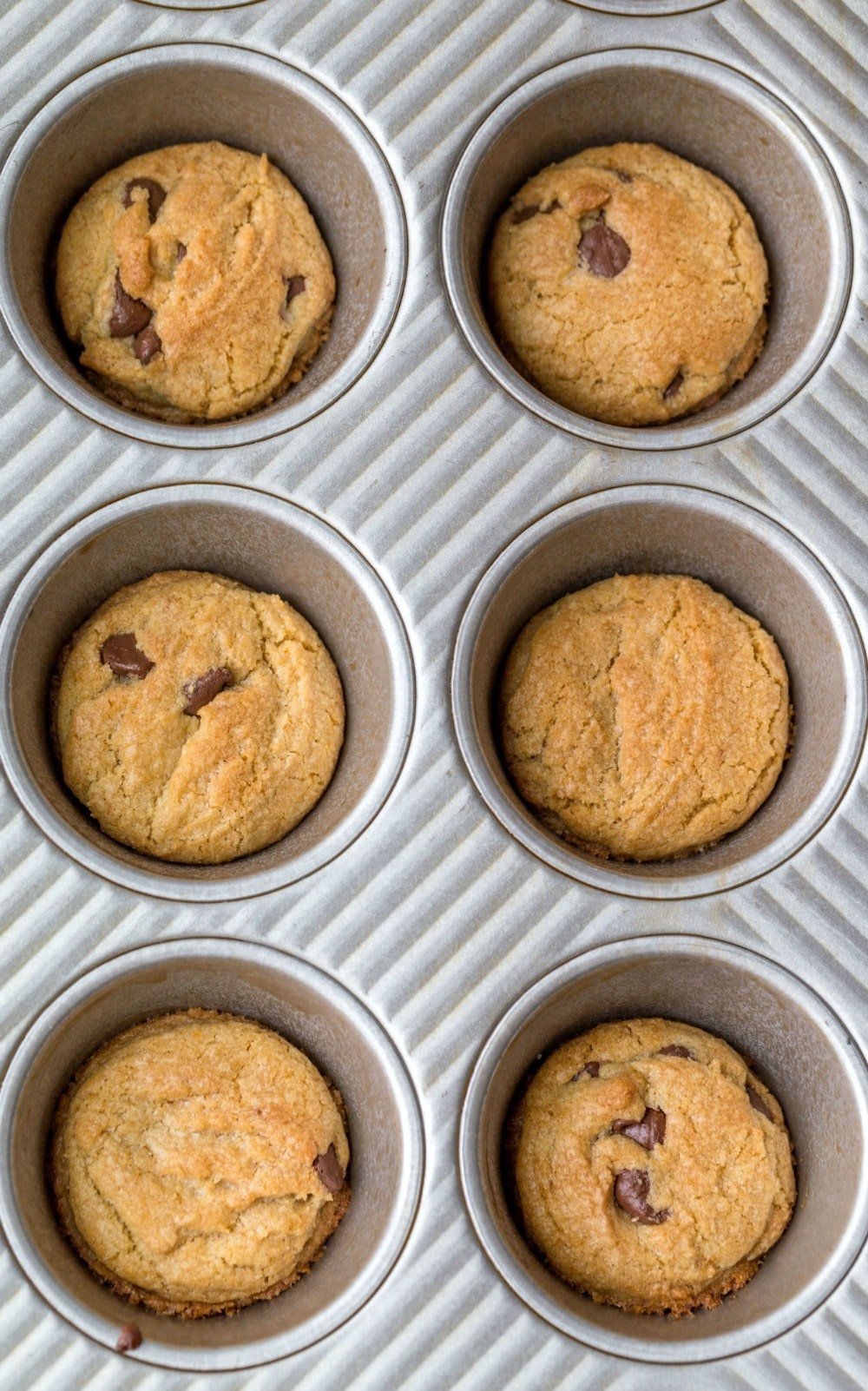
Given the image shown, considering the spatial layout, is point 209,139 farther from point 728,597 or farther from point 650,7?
point 728,597

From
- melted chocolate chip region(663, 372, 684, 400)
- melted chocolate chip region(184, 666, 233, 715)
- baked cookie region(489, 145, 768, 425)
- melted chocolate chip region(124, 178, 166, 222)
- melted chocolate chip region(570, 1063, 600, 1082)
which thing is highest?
melted chocolate chip region(124, 178, 166, 222)

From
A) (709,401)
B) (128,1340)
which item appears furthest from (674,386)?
(128,1340)

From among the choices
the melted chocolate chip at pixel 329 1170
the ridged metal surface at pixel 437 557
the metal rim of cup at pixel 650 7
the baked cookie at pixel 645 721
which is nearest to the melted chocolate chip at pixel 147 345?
the ridged metal surface at pixel 437 557

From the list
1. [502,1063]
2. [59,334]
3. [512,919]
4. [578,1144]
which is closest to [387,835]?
[512,919]

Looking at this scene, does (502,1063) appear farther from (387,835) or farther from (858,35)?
(858,35)

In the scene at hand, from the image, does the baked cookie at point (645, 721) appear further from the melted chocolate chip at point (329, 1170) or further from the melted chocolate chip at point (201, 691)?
the melted chocolate chip at point (329, 1170)

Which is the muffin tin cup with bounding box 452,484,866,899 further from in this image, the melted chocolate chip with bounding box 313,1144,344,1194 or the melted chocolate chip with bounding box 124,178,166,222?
the melted chocolate chip with bounding box 124,178,166,222

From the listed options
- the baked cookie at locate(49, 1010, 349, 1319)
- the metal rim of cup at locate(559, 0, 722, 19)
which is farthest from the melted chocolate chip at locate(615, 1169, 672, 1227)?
the metal rim of cup at locate(559, 0, 722, 19)

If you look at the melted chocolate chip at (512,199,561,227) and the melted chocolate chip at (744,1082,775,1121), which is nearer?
the melted chocolate chip at (744,1082,775,1121)
